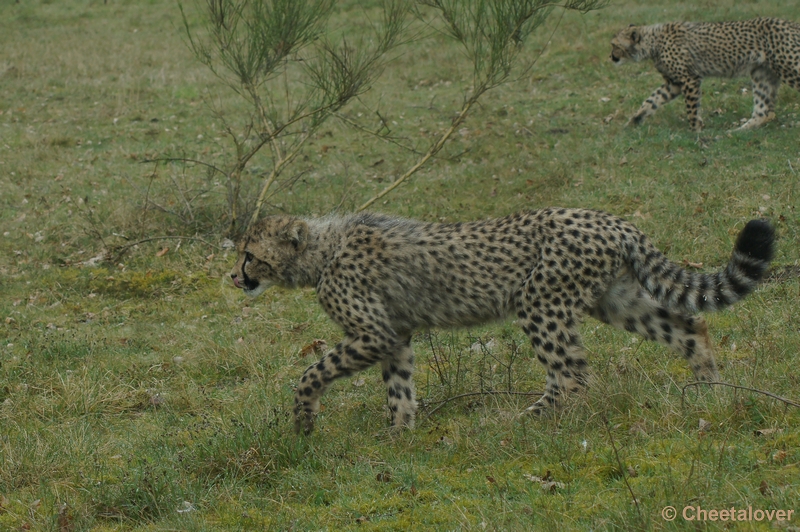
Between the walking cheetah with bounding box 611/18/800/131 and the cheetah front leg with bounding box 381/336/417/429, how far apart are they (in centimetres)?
832

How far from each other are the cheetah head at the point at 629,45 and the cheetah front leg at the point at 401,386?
982cm

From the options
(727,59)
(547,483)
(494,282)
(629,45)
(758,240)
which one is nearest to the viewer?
(547,483)

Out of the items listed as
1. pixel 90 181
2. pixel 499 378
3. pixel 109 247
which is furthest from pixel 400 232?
pixel 90 181

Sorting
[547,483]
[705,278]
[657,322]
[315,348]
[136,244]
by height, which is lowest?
[136,244]

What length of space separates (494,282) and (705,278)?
4.28 ft

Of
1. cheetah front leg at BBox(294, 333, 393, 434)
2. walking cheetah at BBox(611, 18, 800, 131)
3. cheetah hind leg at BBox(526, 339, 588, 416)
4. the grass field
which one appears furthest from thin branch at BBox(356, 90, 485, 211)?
cheetah hind leg at BBox(526, 339, 588, 416)

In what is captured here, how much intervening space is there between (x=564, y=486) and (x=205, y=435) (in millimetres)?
2198

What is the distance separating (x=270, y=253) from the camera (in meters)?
6.42

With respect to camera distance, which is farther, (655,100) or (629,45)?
(629,45)

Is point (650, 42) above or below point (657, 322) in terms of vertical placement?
above

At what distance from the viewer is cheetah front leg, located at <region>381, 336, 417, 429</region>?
5.87 meters

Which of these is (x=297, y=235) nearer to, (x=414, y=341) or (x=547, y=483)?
(x=414, y=341)

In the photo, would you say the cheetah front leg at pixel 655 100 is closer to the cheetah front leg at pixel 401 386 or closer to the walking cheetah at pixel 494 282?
the walking cheetah at pixel 494 282

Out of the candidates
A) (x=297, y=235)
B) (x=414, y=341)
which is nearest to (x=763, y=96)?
(x=414, y=341)
